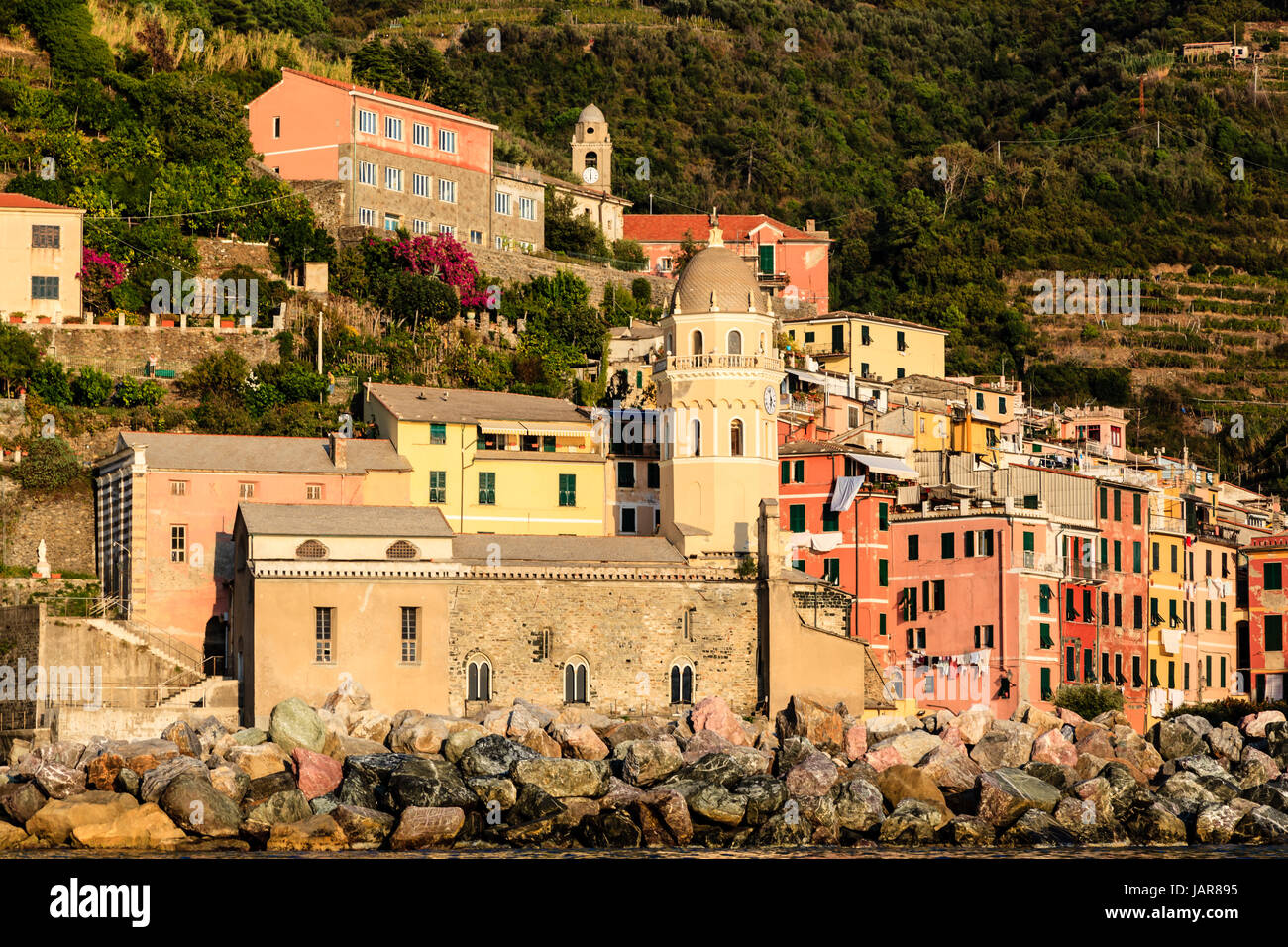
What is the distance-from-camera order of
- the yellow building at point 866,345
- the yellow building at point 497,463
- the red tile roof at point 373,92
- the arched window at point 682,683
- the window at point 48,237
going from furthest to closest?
the yellow building at point 866,345
the red tile roof at point 373,92
the window at point 48,237
the yellow building at point 497,463
the arched window at point 682,683

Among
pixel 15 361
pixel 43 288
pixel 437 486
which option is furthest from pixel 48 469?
pixel 437 486

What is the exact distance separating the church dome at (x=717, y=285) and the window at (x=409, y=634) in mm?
13430

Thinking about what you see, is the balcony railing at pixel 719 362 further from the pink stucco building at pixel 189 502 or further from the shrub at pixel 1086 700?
the shrub at pixel 1086 700

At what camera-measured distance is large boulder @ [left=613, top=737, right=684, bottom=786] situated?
54.6m

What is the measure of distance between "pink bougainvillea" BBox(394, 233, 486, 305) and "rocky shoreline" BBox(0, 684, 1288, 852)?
24.7 metres

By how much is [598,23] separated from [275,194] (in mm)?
49795

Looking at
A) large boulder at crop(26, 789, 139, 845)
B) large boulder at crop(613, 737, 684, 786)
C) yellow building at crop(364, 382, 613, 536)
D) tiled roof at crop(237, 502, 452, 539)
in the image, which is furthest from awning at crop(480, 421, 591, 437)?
large boulder at crop(26, 789, 139, 845)

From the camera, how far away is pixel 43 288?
7231cm

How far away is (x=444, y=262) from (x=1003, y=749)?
30863 millimetres

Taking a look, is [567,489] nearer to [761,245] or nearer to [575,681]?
[575,681]

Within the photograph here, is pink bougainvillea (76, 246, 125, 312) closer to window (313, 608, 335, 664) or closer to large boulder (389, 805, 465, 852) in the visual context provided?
window (313, 608, 335, 664)

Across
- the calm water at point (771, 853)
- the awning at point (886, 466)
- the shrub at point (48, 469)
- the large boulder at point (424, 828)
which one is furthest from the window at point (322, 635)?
the awning at point (886, 466)

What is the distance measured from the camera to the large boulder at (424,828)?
162 ft
